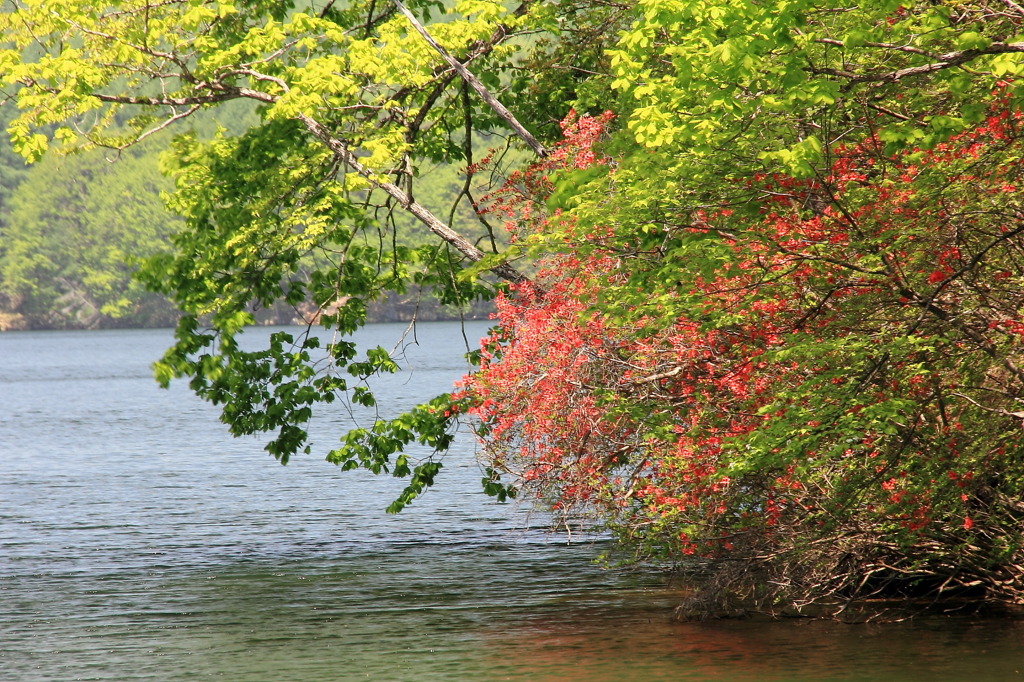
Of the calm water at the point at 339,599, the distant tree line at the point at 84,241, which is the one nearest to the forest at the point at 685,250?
the calm water at the point at 339,599

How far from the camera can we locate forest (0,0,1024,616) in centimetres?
1058

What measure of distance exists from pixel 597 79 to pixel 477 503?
12.2 metres

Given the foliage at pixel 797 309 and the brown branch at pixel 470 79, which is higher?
the brown branch at pixel 470 79

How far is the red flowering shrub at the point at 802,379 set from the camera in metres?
10.9

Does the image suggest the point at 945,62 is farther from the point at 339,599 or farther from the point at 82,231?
the point at 82,231

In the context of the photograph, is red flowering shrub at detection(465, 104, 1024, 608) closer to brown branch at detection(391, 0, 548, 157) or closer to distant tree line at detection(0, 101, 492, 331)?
brown branch at detection(391, 0, 548, 157)

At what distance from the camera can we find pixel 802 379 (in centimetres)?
1188

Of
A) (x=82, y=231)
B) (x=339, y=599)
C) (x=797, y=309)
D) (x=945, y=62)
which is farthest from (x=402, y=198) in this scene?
(x=82, y=231)

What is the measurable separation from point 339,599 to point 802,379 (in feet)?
27.6

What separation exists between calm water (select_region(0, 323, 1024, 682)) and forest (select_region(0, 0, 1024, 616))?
3.61 ft

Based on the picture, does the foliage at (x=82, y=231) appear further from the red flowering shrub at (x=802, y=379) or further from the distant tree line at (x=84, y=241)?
the red flowering shrub at (x=802, y=379)

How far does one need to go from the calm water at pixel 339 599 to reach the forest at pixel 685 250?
43.3 inches

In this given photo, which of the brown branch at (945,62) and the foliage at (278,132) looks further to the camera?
the foliage at (278,132)

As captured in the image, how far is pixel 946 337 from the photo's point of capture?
11.1 m
